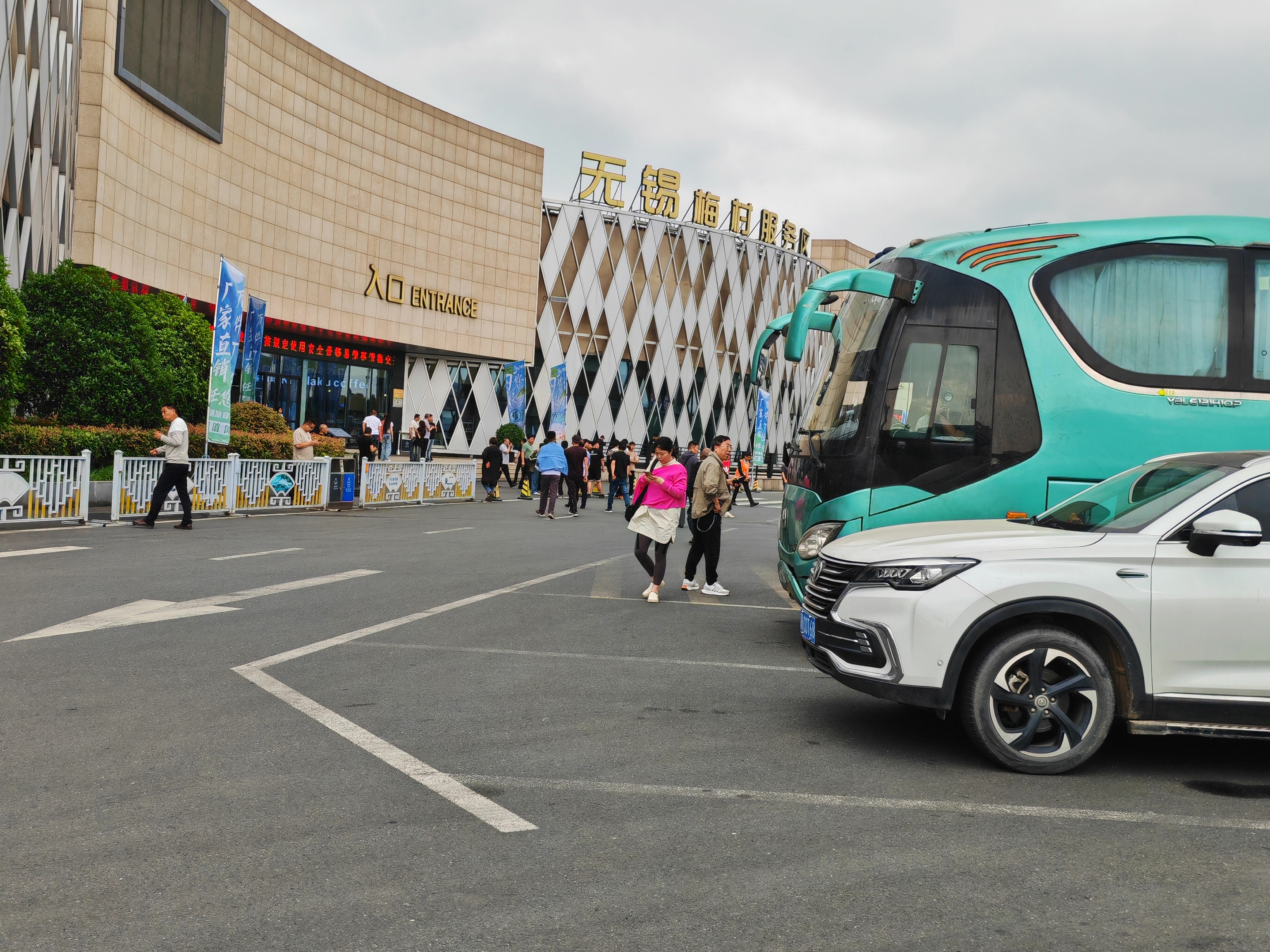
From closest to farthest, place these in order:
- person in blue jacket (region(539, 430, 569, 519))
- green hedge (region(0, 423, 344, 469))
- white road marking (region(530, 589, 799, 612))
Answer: white road marking (region(530, 589, 799, 612)) < green hedge (region(0, 423, 344, 469)) < person in blue jacket (region(539, 430, 569, 519))

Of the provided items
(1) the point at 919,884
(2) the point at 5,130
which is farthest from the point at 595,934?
(2) the point at 5,130

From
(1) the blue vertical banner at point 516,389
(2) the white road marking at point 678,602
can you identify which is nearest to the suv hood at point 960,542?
(2) the white road marking at point 678,602

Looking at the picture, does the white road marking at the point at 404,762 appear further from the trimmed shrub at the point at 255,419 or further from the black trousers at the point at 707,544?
the trimmed shrub at the point at 255,419

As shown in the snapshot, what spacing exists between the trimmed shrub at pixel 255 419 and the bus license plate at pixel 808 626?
2119 cm

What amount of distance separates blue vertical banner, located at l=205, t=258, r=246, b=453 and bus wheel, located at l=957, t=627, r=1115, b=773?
666 inches

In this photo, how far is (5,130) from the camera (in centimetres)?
2175

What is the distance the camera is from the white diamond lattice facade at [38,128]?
22.1 meters

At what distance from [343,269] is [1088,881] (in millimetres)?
42118

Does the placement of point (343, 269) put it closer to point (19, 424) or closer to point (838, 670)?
point (19, 424)

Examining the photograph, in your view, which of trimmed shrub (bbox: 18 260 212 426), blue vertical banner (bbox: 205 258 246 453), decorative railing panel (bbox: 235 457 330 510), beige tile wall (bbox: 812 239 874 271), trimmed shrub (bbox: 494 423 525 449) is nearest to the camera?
blue vertical banner (bbox: 205 258 246 453)

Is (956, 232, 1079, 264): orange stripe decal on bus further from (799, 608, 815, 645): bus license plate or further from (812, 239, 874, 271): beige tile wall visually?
(812, 239, 874, 271): beige tile wall

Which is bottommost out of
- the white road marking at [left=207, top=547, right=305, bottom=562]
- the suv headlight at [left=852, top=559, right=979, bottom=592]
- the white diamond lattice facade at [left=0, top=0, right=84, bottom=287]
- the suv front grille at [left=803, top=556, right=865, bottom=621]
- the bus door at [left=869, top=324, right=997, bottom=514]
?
the white road marking at [left=207, top=547, right=305, bottom=562]

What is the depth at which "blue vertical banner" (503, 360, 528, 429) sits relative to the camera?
5025 centimetres

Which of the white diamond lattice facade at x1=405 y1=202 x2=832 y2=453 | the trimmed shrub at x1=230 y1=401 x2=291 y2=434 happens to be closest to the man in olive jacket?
the trimmed shrub at x1=230 y1=401 x2=291 y2=434
